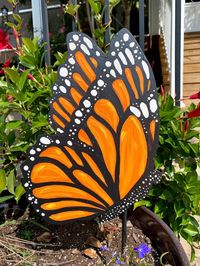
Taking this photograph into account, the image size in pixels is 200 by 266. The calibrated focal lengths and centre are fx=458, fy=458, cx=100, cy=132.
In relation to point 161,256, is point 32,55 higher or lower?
higher

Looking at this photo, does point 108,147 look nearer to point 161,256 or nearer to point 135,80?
point 135,80

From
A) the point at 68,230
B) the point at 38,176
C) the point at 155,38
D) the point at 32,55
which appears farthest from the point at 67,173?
the point at 155,38

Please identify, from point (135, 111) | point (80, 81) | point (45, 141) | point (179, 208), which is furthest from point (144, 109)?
point (179, 208)

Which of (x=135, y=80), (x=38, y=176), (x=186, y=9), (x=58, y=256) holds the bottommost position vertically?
(x=58, y=256)

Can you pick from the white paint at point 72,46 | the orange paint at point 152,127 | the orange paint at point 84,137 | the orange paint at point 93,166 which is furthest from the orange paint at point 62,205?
the white paint at point 72,46

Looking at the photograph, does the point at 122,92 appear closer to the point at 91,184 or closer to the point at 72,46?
the point at 72,46

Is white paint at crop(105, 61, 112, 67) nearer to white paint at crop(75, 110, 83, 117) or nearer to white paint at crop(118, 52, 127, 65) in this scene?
white paint at crop(118, 52, 127, 65)

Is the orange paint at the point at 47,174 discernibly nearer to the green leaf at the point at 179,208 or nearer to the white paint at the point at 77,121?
the white paint at the point at 77,121
